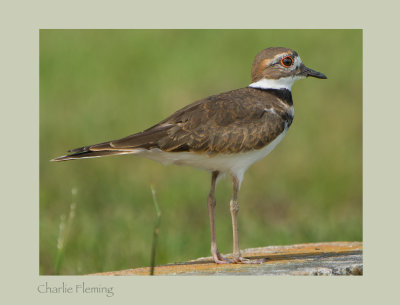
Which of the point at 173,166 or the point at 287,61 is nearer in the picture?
the point at 287,61

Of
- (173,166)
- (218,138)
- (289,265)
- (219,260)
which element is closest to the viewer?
(289,265)

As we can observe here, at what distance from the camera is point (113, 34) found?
58.3 feet

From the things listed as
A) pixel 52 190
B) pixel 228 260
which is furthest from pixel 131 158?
pixel 228 260

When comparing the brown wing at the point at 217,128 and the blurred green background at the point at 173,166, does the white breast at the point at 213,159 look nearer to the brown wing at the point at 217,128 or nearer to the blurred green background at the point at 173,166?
the brown wing at the point at 217,128

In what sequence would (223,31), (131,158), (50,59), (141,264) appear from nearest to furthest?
(141,264), (131,158), (50,59), (223,31)

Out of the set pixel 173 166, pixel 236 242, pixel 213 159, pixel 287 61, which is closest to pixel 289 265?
pixel 236 242

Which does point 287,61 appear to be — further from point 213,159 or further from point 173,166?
point 173,166

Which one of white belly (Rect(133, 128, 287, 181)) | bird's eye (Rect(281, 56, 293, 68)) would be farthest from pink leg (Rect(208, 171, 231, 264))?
bird's eye (Rect(281, 56, 293, 68))

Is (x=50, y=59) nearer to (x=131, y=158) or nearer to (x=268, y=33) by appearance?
(x=131, y=158)

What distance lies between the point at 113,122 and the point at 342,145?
18.3 feet

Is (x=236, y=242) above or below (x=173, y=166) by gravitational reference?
below

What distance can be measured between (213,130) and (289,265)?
6.19ft

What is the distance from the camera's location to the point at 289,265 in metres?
7.98

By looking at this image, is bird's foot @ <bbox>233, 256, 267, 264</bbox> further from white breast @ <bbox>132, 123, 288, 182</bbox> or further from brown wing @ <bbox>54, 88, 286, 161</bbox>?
brown wing @ <bbox>54, 88, 286, 161</bbox>
